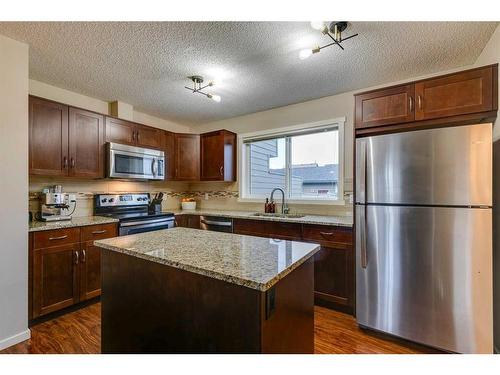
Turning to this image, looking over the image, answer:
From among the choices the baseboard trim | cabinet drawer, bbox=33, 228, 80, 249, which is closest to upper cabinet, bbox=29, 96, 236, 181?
cabinet drawer, bbox=33, 228, 80, 249

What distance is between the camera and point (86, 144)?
9.25 feet

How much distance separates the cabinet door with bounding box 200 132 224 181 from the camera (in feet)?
12.6

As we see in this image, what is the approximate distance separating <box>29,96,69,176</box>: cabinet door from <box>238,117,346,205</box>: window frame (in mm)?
2242

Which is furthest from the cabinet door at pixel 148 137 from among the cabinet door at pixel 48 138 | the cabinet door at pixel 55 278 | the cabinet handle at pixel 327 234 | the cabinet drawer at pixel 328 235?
the cabinet handle at pixel 327 234

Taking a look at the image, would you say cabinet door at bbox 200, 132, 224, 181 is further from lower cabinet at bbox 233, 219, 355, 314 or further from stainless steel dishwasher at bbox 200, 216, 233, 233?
lower cabinet at bbox 233, 219, 355, 314

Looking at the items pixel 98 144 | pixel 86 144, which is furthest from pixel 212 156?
pixel 86 144

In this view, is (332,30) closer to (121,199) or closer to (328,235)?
(328,235)

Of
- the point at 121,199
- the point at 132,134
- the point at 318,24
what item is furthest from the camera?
the point at 121,199

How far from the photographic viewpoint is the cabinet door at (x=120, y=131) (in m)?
3.05

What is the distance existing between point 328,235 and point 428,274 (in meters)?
0.88

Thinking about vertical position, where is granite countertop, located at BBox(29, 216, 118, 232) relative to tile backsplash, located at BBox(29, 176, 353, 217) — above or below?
below
